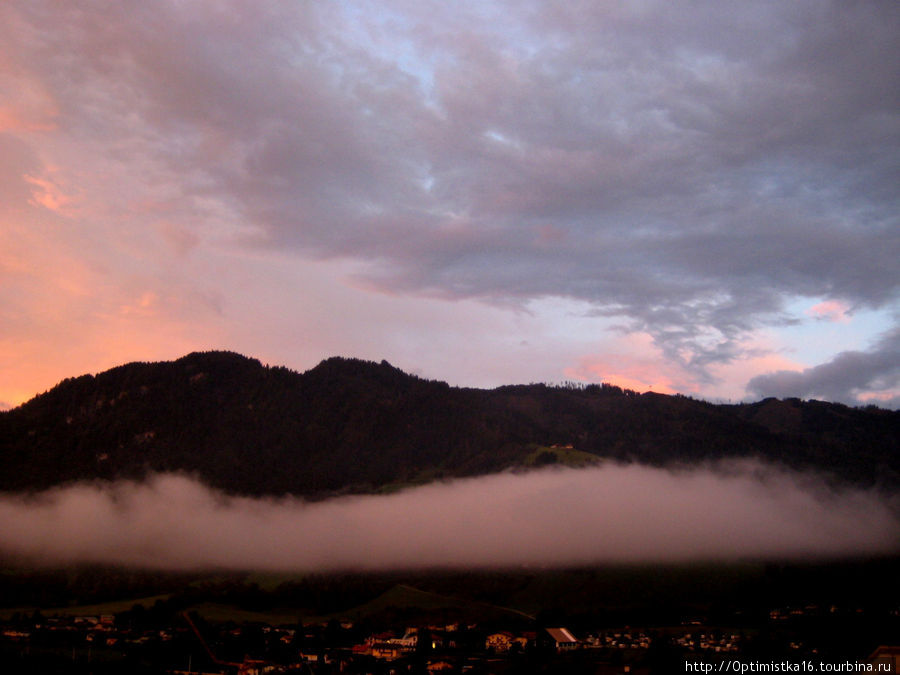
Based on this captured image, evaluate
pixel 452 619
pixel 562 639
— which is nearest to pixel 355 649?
pixel 562 639

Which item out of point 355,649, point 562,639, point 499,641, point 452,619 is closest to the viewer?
point 355,649

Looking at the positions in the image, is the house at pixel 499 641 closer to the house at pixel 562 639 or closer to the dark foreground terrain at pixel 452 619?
the dark foreground terrain at pixel 452 619

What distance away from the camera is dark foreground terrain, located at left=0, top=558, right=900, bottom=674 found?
6069 cm

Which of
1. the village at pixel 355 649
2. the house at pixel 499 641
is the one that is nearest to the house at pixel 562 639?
the village at pixel 355 649

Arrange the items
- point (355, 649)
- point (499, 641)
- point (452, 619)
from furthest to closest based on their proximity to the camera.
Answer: point (452, 619) → point (499, 641) → point (355, 649)

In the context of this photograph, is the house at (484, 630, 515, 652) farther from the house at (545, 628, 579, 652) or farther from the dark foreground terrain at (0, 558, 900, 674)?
the house at (545, 628, 579, 652)

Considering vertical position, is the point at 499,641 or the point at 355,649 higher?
the point at 355,649

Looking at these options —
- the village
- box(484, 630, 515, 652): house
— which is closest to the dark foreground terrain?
the village

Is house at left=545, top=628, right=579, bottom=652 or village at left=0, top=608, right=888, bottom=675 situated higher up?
village at left=0, top=608, right=888, bottom=675

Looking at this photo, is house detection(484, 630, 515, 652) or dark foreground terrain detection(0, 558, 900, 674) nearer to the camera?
dark foreground terrain detection(0, 558, 900, 674)

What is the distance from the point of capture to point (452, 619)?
10494cm

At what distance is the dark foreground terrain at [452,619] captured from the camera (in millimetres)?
60688

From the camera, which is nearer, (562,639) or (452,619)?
(562,639)

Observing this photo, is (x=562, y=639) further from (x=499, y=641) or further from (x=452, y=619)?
(x=452, y=619)
